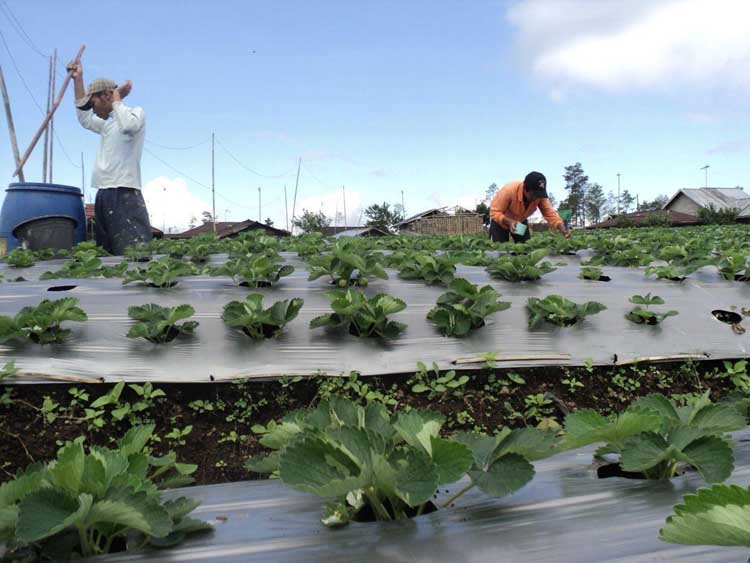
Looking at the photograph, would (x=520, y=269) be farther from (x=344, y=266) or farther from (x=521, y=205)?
(x=521, y=205)

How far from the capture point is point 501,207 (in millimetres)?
6219

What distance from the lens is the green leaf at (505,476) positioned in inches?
35.6

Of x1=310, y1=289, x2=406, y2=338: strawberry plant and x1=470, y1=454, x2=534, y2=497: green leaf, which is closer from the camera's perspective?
x1=470, y1=454, x2=534, y2=497: green leaf

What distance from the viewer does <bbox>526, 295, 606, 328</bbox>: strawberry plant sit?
2.64 m

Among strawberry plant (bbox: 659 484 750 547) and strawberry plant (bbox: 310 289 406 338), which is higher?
strawberry plant (bbox: 310 289 406 338)

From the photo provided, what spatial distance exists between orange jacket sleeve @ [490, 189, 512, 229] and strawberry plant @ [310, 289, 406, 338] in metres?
3.97

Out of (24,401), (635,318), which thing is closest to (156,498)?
(24,401)

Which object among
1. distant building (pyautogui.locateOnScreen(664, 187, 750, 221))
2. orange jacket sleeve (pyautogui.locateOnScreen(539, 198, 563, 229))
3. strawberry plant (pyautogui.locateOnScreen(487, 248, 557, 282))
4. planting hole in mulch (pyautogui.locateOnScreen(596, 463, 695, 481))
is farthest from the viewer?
distant building (pyautogui.locateOnScreen(664, 187, 750, 221))

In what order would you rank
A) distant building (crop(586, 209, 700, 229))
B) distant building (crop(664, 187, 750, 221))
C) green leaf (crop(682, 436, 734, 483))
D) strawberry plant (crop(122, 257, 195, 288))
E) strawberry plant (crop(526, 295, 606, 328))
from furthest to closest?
distant building (crop(664, 187, 750, 221))
distant building (crop(586, 209, 700, 229))
strawberry plant (crop(122, 257, 195, 288))
strawberry plant (crop(526, 295, 606, 328))
green leaf (crop(682, 436, 734, 483))

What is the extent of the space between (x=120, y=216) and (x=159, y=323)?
17.1ft

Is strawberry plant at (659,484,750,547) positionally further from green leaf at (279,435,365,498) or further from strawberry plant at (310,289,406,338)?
strawberry plant at (310,289,406,338)

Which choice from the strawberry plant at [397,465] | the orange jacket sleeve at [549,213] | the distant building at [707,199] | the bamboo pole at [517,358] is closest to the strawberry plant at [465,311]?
the bamboo pole at [517,358]

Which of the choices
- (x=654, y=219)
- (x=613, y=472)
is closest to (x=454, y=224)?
(x=654, y=219)

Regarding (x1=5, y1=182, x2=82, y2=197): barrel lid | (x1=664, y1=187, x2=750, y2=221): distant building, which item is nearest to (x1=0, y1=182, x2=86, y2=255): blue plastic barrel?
(x1=5, y1=182, x2=82, y2=197): barrel lid
